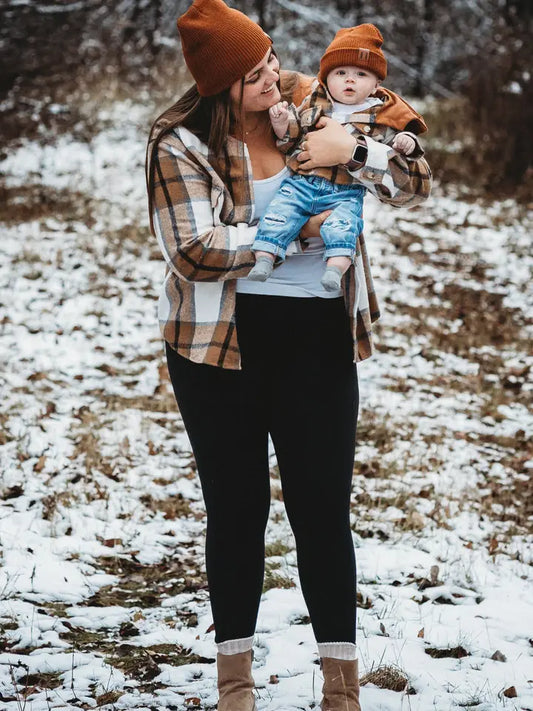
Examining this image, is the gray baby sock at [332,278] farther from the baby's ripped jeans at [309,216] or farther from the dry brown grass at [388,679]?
the dry brown grass at [388,679]

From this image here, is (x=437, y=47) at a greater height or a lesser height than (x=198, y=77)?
greater

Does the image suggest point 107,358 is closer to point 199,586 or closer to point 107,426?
point 107,426

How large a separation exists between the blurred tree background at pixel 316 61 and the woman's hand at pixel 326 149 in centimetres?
985

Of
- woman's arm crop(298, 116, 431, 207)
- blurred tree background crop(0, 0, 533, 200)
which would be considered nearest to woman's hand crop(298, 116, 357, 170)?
woman's arm crop(298, 116, 431, 207)

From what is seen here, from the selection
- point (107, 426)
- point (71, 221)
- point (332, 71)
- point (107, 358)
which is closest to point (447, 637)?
point (332, 71)

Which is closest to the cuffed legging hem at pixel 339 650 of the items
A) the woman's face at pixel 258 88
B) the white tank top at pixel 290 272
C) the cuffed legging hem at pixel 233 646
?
the cuffed legging hem at pixel 233 646

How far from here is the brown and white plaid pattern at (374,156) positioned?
2.34 m

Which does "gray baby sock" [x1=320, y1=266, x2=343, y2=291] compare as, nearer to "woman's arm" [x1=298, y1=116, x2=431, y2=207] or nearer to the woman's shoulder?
"woman's arm" [x1=298, y1=116, x2=431, y2=207]

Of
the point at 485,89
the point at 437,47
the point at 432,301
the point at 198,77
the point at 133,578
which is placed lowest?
the point at 133,578

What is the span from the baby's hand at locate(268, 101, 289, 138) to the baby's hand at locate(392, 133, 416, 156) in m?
0.34

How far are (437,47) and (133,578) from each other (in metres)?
18.0

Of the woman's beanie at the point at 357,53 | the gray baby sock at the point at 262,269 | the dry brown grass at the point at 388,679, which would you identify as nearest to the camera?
the gray baby sock at the point at 262,269

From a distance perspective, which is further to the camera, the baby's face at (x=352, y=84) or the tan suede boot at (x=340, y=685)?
the baby's face at (x=352, y=84)

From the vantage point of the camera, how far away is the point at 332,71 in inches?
100
